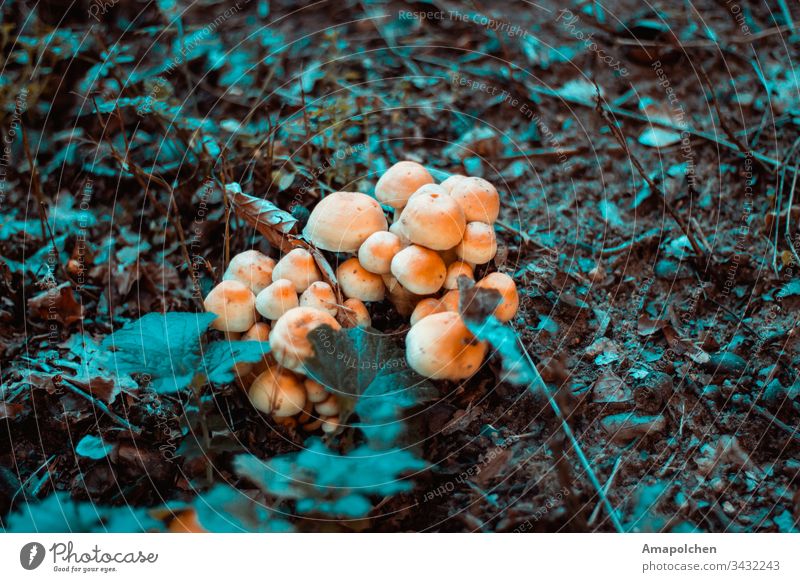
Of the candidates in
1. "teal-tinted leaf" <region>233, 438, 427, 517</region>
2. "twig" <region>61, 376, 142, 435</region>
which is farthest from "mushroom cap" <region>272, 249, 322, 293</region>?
"twig" <region>61, 376, 142, 435</region>

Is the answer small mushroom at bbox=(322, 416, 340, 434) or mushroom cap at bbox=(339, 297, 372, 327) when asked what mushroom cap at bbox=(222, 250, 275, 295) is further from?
small mushroom at bbox=(322, 416, 340, 434)

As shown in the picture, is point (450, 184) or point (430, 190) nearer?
point (430, 190)

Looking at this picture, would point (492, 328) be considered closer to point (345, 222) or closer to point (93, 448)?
point (345, 222)

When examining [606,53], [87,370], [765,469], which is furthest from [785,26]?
[87,370]

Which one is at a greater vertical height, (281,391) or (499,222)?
(499,222)

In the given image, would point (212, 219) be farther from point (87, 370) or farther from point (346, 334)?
point (346, 334)
